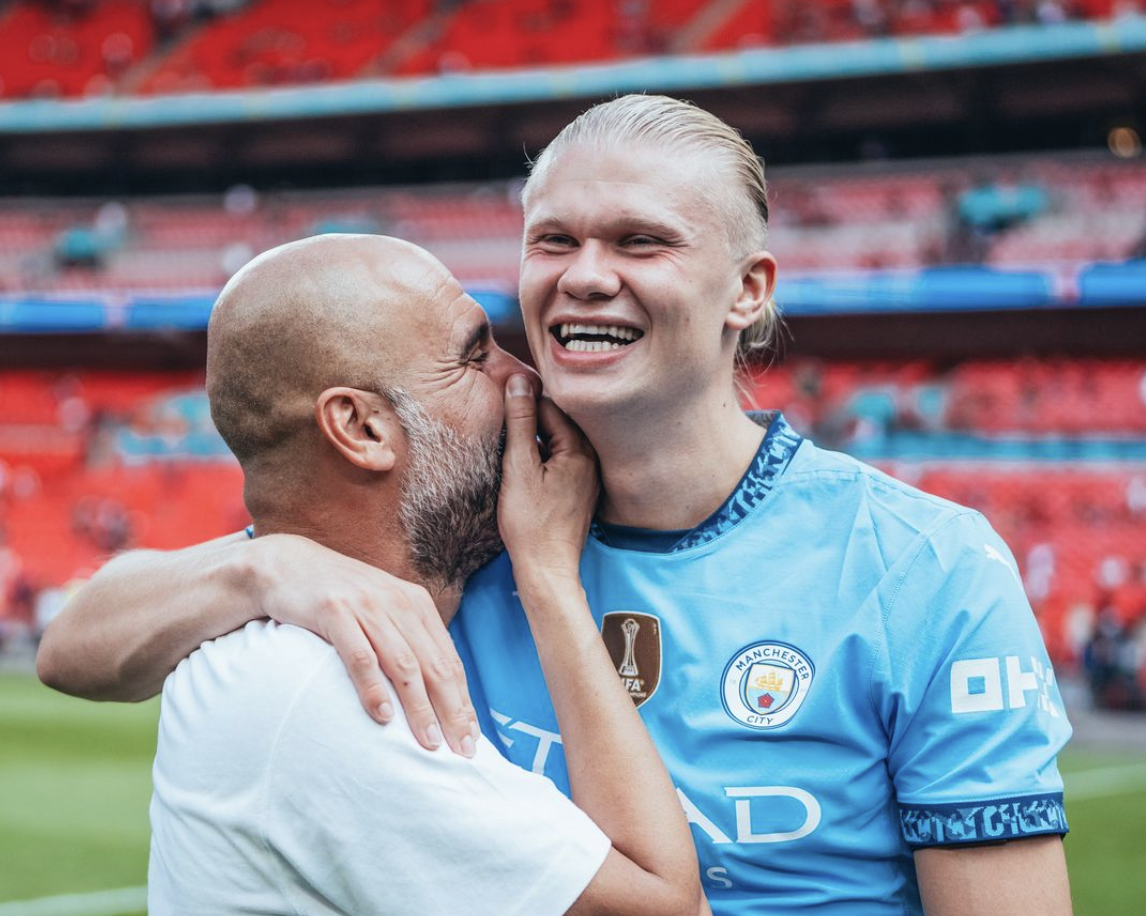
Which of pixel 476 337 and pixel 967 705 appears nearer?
pixel 967 705

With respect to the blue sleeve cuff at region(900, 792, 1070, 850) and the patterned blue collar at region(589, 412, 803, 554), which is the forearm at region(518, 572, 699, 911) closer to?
the patterned blue collar at region(589, 412, 803, 554)

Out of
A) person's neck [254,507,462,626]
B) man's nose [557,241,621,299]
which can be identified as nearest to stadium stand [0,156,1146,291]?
man's nose [557,241,621,299]

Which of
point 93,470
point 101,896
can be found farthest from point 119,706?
point 93,470

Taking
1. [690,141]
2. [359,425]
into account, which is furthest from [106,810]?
[690,141]

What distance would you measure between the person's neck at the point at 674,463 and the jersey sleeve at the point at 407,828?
0.65 meters

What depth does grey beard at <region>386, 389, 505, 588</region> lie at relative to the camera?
7.60ft

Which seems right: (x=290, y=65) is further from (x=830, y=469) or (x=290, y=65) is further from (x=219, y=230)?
(x=830, y=469)

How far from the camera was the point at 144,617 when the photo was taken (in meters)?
2.34

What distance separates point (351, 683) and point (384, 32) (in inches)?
1012

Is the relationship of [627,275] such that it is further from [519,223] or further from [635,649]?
[519,223]

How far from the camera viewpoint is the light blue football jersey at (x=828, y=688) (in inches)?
79.7

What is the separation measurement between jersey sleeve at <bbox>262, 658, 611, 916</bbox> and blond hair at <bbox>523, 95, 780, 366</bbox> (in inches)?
39.5

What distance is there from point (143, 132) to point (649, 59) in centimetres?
1050

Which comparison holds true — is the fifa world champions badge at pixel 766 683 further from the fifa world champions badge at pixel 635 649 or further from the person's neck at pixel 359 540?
the person's neck at pixel 359 540
